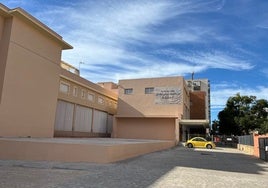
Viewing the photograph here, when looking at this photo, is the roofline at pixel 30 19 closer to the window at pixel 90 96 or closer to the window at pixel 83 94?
the window at pixel 83 94

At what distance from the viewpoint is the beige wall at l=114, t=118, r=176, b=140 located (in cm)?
3578

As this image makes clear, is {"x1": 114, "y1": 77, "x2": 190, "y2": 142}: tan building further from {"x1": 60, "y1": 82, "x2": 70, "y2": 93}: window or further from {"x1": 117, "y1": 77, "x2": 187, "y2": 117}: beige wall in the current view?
{"x1": 60, "y1": 82, "x2": 70, "y2": 93}: window

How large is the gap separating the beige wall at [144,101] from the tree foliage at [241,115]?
1134cm

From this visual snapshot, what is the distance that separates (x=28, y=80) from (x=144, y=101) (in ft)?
69.3

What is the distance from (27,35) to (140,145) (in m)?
10.8

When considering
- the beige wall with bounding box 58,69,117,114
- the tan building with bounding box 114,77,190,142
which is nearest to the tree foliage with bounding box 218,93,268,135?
the tan building with bounding box 114,77,190,142

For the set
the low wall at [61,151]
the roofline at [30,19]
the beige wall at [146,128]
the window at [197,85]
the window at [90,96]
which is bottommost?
the low wall at [61,151]

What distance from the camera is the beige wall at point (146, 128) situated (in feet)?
117

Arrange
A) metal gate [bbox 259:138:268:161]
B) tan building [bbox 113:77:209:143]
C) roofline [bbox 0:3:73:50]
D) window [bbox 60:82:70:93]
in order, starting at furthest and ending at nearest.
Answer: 1. tan building [bbox 113:77:209:143]
2. window [bbox 60:82:70:93]
3. metal gate [bbox 259:138:268:161]
4. roofline [bbox 0:3:73:50]

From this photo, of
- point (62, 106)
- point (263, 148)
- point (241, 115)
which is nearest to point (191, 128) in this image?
point (241, 115)

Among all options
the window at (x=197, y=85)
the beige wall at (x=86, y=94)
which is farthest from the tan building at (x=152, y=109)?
the window at (x=197, y=85)

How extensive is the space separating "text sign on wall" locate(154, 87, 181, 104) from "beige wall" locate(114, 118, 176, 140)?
2.52 metres

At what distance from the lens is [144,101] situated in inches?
1462

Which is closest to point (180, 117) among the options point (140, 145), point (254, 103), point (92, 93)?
point (92, 93)
